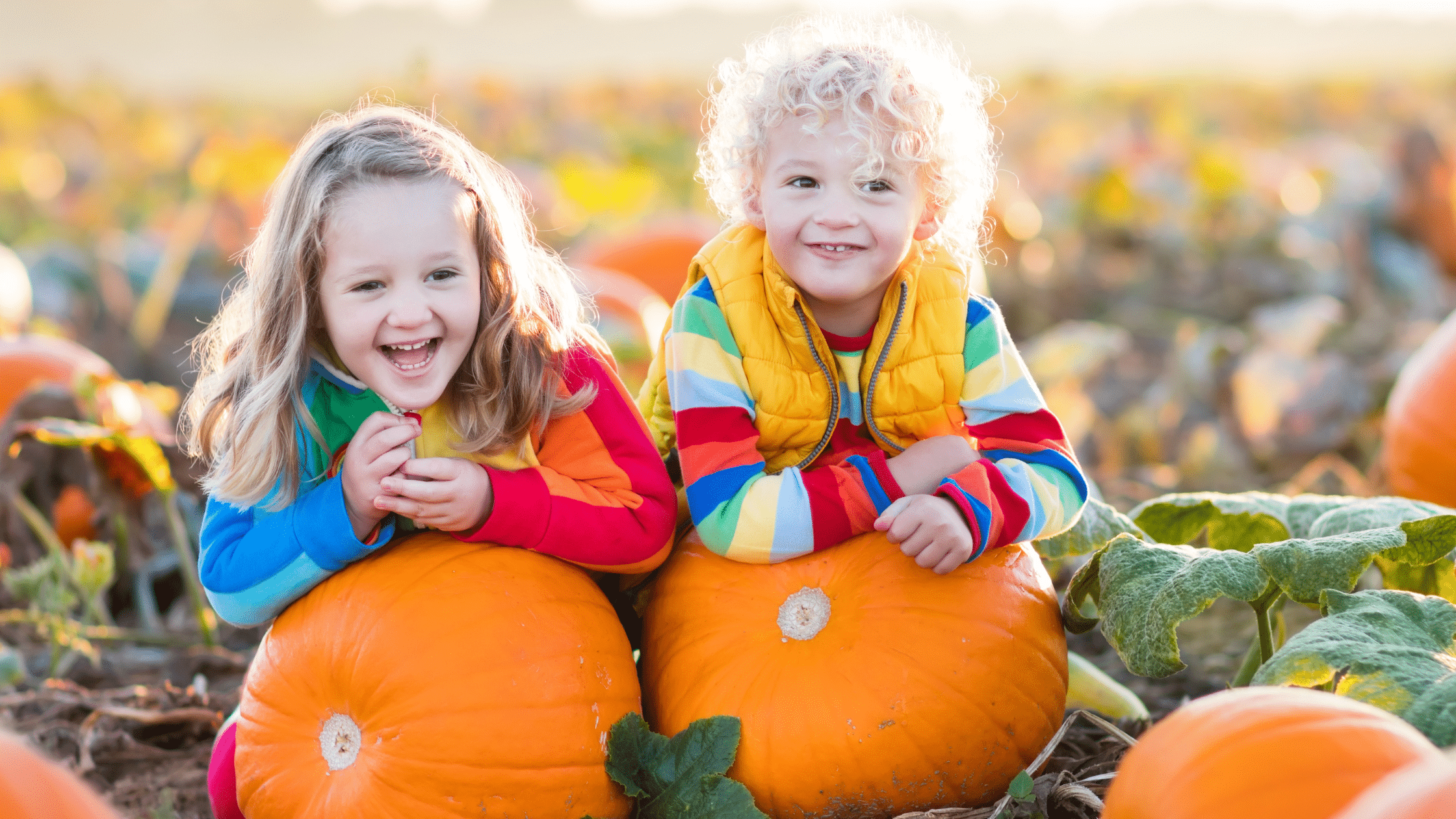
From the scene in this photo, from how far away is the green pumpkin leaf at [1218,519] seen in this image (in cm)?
254

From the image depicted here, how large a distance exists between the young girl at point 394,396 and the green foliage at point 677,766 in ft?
1.07

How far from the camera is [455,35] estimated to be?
28625 mm

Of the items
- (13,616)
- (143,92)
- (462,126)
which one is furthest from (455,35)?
(13,616)

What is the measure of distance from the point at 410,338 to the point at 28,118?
398 inches

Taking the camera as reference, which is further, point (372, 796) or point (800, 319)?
point (800, 319)

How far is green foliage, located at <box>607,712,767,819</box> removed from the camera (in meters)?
2.14

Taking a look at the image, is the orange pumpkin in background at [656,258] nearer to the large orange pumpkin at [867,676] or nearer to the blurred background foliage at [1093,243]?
the blurred background foliage at [1093,243]

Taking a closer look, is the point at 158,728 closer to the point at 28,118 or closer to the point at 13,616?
the point at 13,616

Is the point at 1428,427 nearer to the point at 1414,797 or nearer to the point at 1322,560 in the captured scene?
the point at 1322,560

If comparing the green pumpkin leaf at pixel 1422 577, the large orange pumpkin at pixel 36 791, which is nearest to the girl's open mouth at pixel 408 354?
the large orange pumpkin at pixel 36 791

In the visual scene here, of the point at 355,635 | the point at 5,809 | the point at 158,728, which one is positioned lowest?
the point at 158,728

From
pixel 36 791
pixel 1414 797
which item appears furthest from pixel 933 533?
pixel 36 791

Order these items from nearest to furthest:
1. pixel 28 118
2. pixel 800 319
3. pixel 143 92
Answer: pixel 800 319, pixel 28 118, pixel 143 92

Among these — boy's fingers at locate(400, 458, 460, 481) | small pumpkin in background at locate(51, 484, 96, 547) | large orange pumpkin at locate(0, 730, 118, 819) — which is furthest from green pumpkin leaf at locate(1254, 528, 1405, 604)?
small pumpkin in background at locate(51, 484, 96, 547)
